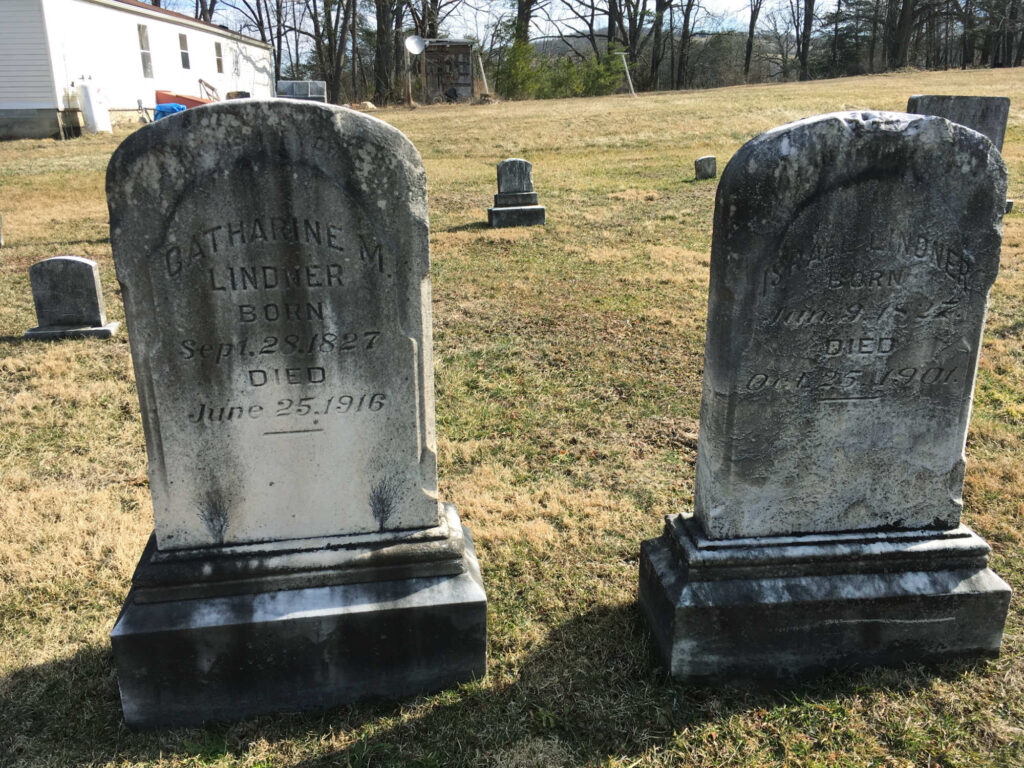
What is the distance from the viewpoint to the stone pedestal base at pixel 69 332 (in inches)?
300

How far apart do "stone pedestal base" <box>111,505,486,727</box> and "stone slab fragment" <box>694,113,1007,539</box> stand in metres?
1.18

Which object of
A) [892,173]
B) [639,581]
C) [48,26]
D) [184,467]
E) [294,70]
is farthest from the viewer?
[294,70]

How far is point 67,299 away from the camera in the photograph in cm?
768

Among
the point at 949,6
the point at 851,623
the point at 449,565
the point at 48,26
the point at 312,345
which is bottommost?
the point at 851,623

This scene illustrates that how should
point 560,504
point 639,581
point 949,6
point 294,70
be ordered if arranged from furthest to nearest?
point 294,70 < point 949,6 < point 560,504 < point 639,581

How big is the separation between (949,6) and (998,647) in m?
50.5

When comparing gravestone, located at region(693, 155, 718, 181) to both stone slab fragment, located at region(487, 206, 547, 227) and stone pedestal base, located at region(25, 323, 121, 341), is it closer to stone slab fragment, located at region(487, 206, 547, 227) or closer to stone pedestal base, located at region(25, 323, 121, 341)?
stone slab fragment, located at region(487, 206, 547, 227)

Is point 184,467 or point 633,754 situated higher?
point 184,467

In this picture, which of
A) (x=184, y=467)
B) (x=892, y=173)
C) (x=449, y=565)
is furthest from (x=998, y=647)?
(x=184, y=467)

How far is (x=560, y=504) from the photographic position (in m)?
4.59

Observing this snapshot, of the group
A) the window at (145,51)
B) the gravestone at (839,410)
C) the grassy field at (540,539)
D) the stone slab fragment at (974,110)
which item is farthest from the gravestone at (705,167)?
the window at (145,51)

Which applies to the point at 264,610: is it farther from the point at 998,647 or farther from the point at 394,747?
the point at 998,647

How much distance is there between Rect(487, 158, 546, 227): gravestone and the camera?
12.7m

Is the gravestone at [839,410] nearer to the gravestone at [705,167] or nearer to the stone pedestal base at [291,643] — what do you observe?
the stone pedestal base at [291,643]
